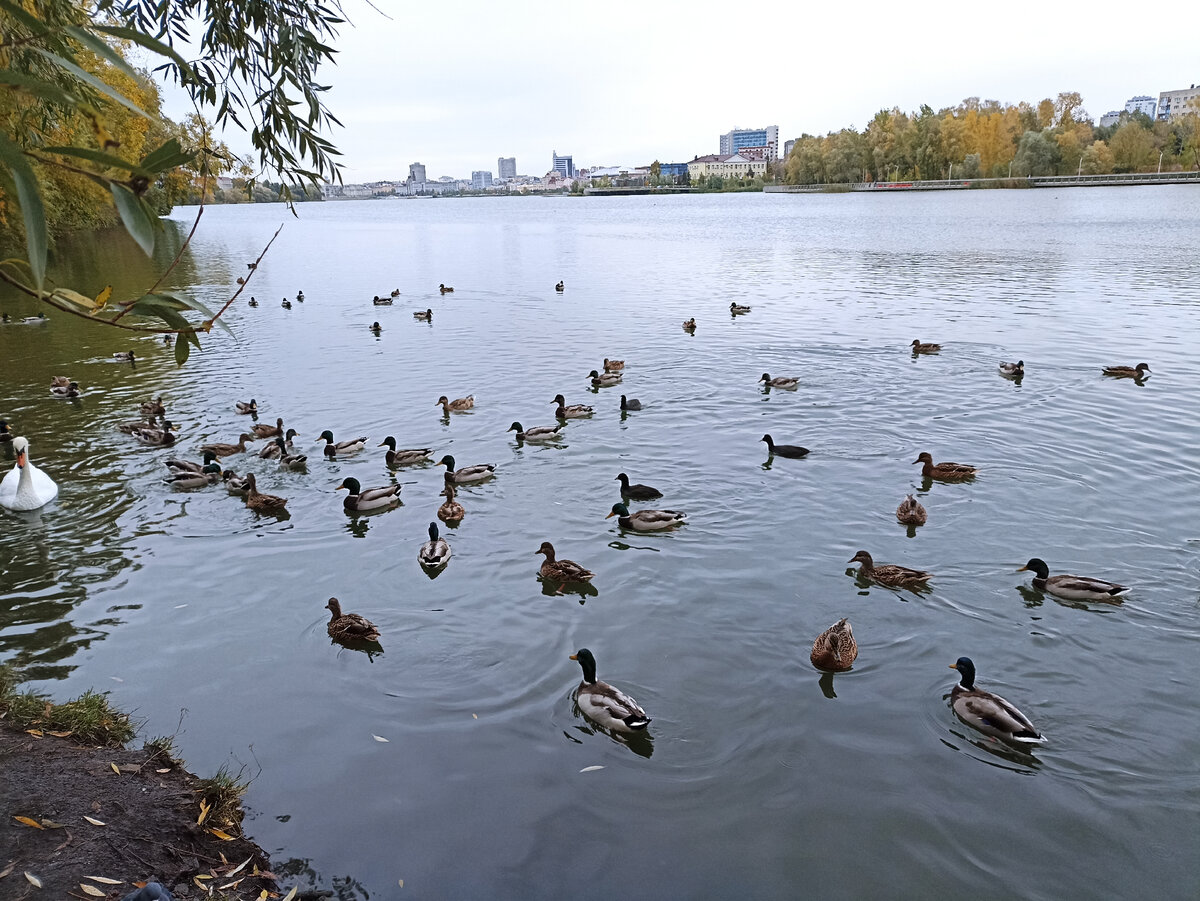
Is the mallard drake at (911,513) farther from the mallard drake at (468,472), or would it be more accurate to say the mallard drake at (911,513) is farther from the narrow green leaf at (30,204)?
the narrow green leaf at (30,204)

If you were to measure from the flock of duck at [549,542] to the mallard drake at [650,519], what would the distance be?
2cm

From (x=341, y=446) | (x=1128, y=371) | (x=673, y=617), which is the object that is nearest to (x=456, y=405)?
(x=341, y=446)

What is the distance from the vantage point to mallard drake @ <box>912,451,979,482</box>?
14.0 meters

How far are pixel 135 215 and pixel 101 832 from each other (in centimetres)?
494

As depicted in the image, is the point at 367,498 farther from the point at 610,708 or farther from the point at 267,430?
the point at 610,708

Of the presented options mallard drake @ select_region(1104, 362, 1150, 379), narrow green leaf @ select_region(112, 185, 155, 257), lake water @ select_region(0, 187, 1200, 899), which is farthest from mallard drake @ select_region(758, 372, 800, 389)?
narrow green leaf @ select_region(112, 185, 155, 257)

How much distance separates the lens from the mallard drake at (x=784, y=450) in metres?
15.4

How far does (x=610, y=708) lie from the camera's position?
804 cm

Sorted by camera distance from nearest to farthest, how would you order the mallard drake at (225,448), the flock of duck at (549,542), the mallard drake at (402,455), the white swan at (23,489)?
the flock of duck at (549,542) → the white swan at (23,489) → the mallard drake at (402,455) → the mallard drake at (225,448)

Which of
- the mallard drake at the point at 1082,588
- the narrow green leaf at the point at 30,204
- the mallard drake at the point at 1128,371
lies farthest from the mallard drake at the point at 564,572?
the mallard drake at the point at 1128,371

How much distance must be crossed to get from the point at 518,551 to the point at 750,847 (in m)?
6.24

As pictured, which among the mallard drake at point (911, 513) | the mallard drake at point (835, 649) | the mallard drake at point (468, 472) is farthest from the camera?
the mallard drake at point (468, 472)

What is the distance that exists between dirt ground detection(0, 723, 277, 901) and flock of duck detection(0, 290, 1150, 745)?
3.25 m

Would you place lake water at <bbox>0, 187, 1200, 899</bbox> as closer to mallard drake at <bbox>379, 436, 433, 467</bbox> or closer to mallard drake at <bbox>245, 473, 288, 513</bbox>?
mallard drake at <bbox>245, 473, 288, 513</bbox>
